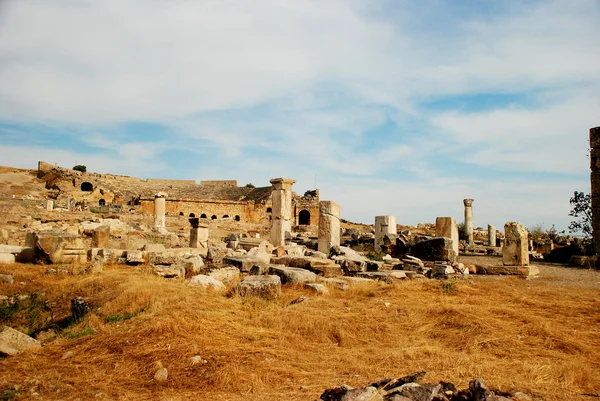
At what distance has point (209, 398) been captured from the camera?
155 inches

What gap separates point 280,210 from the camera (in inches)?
675

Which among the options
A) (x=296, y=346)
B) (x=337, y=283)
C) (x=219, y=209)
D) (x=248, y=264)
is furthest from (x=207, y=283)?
(x=219, y=209)

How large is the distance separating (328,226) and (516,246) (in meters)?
6.13

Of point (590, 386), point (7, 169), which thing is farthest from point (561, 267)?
point (7, 169)

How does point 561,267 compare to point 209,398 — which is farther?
point 561,267

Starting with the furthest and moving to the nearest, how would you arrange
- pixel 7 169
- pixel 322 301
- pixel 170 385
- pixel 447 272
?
pixel 7 169 < pixel 447 272 < pixel 322 301 < pixel 170 385

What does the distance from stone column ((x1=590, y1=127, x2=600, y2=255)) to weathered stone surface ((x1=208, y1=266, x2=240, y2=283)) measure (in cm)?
1310

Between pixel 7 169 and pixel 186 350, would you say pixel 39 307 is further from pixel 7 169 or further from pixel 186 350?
pixel 7 169

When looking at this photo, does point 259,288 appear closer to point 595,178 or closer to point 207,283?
point 207,283

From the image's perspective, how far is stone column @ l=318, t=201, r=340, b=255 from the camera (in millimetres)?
15750

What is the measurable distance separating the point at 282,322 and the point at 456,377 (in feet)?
8.17

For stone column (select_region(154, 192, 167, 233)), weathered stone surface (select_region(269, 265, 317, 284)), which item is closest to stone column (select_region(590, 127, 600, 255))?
weathered stone surface (select_region(269, 265, 317, 284))

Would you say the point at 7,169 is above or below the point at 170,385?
above

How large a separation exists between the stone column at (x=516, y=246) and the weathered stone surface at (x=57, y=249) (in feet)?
39.9
